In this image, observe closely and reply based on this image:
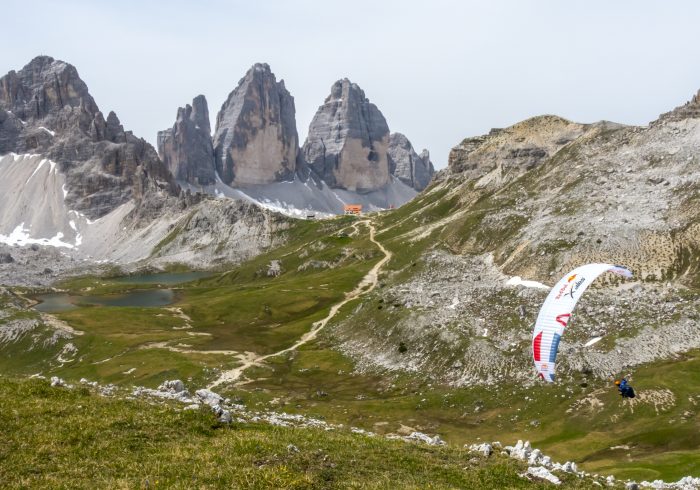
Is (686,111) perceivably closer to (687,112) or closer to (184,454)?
(687,112)

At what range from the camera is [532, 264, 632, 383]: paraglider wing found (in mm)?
32844

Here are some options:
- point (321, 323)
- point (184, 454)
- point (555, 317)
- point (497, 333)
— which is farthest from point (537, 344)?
point (321, 323)

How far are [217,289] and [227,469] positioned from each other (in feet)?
588

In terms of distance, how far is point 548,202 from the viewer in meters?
121

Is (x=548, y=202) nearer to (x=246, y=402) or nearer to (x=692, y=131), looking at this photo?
(x=692, y=131)

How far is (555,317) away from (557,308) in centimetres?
70

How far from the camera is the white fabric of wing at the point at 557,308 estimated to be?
33.1 meters

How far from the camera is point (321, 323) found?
115m

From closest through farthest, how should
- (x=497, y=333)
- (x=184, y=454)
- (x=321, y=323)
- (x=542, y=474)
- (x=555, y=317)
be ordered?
(x=184, y=454) < (x=542, y=474) < (x=555, y=317) < (x=497, y=333) < (x=321, y=323)

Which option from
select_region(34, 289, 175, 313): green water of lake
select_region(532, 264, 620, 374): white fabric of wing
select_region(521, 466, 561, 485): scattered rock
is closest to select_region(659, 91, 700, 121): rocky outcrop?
select_region(532, 264, 620, 374): white fabric of wing

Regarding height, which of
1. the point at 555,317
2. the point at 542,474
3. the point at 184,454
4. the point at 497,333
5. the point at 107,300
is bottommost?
the point at 107,300

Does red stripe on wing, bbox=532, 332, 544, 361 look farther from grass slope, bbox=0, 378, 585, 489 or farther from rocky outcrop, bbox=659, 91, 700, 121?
rocky outcrop, bbox=659, 91, 700, 121

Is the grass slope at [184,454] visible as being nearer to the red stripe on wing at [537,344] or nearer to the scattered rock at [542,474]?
the scattered rock at [542,474]

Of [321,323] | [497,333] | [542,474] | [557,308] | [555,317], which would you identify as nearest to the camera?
[542,474]
